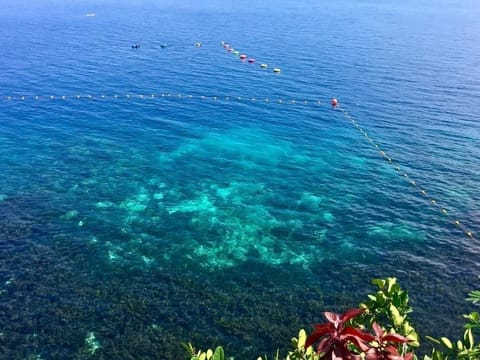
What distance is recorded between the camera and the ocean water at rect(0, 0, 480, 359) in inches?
1566

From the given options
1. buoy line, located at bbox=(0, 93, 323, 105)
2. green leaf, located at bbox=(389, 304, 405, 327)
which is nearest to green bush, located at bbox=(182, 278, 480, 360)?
green leaf, located at bbox=(389, 304, 405, 327)

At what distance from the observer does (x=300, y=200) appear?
5941 centimetres

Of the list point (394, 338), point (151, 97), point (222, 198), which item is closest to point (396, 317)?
point (394, 338)

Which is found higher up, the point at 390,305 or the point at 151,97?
the point at 390,305

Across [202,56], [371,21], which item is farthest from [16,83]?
[371,21]

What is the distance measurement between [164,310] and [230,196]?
2328cm

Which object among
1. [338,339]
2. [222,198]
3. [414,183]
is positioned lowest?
[222,198]

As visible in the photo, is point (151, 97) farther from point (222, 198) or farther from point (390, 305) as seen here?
point (390, 305)

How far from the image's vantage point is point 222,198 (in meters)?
59.5

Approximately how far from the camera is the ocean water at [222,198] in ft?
131

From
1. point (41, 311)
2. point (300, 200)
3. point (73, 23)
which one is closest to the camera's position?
point (41, 311)

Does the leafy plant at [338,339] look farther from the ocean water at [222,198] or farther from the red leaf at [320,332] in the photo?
the ocean water at [222,198]

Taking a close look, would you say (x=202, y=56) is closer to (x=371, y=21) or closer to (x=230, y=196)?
(x=230, y=196)

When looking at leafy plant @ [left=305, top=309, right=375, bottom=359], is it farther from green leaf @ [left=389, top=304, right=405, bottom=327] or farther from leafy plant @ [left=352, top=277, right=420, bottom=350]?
leafy plant @ [left=352, top=277, right=420, bottom=350]
